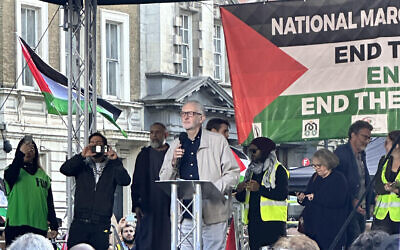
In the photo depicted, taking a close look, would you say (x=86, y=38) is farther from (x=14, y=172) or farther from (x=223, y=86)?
(x=223, y=86)

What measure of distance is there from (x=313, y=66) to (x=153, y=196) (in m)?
2.29

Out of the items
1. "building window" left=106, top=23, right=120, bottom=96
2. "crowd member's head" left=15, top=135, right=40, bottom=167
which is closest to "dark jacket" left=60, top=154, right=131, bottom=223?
"crowd member's head" left=15, top=135, right=40, bottom=167

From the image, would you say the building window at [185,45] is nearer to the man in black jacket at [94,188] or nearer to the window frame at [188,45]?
the window frame at [188,45]

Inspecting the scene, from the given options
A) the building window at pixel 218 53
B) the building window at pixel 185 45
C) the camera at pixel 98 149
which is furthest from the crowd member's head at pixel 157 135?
the building window at pixel 218 53

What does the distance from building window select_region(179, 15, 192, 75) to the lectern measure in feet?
105

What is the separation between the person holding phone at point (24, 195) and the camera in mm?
13656

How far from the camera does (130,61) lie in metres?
40.9

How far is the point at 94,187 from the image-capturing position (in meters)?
13.3

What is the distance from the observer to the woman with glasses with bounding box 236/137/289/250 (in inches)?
510

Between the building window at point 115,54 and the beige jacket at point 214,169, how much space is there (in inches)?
1072

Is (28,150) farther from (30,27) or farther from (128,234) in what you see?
(30,27)

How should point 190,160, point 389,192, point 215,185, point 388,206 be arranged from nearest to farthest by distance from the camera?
point 215,185 → point 190,160 → point 389,192 → point 388,206

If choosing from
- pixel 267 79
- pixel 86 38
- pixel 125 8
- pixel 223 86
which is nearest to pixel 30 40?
pixel 125 8

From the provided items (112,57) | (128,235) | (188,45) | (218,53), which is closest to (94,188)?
(128,235)
